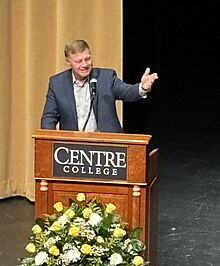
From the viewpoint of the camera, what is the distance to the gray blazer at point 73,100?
14.9 feet

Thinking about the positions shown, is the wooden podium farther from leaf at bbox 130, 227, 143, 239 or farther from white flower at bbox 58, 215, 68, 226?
white flower at bbox 58, 215, 68, 226

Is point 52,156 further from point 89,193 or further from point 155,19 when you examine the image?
point 155,19

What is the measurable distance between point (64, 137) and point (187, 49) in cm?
1025

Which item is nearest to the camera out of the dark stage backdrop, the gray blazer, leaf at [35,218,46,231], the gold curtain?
leaf at [35,218,46,231]

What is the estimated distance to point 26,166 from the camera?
628 centimetres

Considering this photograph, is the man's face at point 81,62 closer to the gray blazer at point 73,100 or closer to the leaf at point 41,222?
the gray blazer at point 73,100

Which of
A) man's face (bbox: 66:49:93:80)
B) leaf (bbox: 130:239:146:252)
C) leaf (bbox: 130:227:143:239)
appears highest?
man's face (bbox: 66:49:93:80)

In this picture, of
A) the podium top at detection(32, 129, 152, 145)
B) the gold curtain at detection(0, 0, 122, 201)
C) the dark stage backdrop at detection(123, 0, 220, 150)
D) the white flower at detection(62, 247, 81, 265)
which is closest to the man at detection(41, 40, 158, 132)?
the podium top at detection(32, 129, 152, 145)

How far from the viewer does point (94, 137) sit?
4059 millimetres

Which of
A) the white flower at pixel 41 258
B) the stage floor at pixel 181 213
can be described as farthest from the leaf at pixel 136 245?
the stage floor at pixel 181 213

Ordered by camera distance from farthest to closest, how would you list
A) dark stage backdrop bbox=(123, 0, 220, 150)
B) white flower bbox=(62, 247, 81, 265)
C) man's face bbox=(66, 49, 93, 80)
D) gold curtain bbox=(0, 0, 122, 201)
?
dark stage backdrop bbox=(123, 0, 220, 150)
gold curtain bbox=(0, 0, 122, 201)
man's face bbox=(66, 49, 93, 80)
white flower bbox=(62, 247, 81, 265)

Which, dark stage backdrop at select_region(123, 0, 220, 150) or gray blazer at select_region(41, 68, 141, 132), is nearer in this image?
gray blazer at select_region(41, 68, 141, 132)

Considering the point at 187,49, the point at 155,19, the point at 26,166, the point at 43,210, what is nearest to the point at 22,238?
the point at 26,166

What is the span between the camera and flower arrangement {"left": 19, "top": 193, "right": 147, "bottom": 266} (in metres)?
3.89
